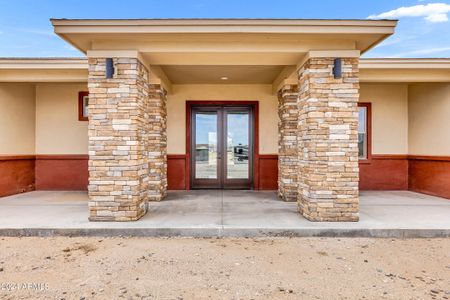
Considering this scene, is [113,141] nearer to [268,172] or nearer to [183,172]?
[183,172]

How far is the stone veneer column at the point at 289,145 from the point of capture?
6.60 meters

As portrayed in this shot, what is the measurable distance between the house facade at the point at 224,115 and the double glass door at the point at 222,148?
0.03 metres

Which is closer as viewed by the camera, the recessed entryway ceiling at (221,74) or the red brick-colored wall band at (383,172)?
the recessed entryway ceiling at (221,74)

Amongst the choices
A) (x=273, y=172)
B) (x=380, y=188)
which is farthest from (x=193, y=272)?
(x=380, y=188)

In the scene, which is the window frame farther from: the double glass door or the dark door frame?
the double glass door

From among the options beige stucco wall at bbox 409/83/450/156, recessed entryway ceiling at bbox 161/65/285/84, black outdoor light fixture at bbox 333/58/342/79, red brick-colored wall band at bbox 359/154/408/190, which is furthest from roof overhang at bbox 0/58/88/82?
beige stucco wall at bbox 409/83/450/156

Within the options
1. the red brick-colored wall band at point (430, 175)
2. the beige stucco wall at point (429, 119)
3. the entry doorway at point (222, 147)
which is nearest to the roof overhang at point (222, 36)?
the entry doorway at point (222, 147)

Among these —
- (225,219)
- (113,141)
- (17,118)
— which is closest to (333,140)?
(225,219)

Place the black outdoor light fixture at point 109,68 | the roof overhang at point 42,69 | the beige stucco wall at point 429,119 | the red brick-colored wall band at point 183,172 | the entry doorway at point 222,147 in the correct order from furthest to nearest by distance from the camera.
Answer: the entry doorway at point 222,147 < the red brick-colored wall band at point 183,172 < the beige stucco wall at point 429,119 < the roof overhang at point 42,69 < the black outdoor light fixture at point 109,68

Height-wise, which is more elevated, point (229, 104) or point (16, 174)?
point (229, 104)

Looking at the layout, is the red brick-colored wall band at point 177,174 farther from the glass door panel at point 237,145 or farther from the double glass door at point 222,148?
the glass door panel at point 237,145

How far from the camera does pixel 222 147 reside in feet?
27.6

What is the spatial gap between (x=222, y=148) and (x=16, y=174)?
209 inches

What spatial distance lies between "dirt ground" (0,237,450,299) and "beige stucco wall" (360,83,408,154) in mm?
4507
